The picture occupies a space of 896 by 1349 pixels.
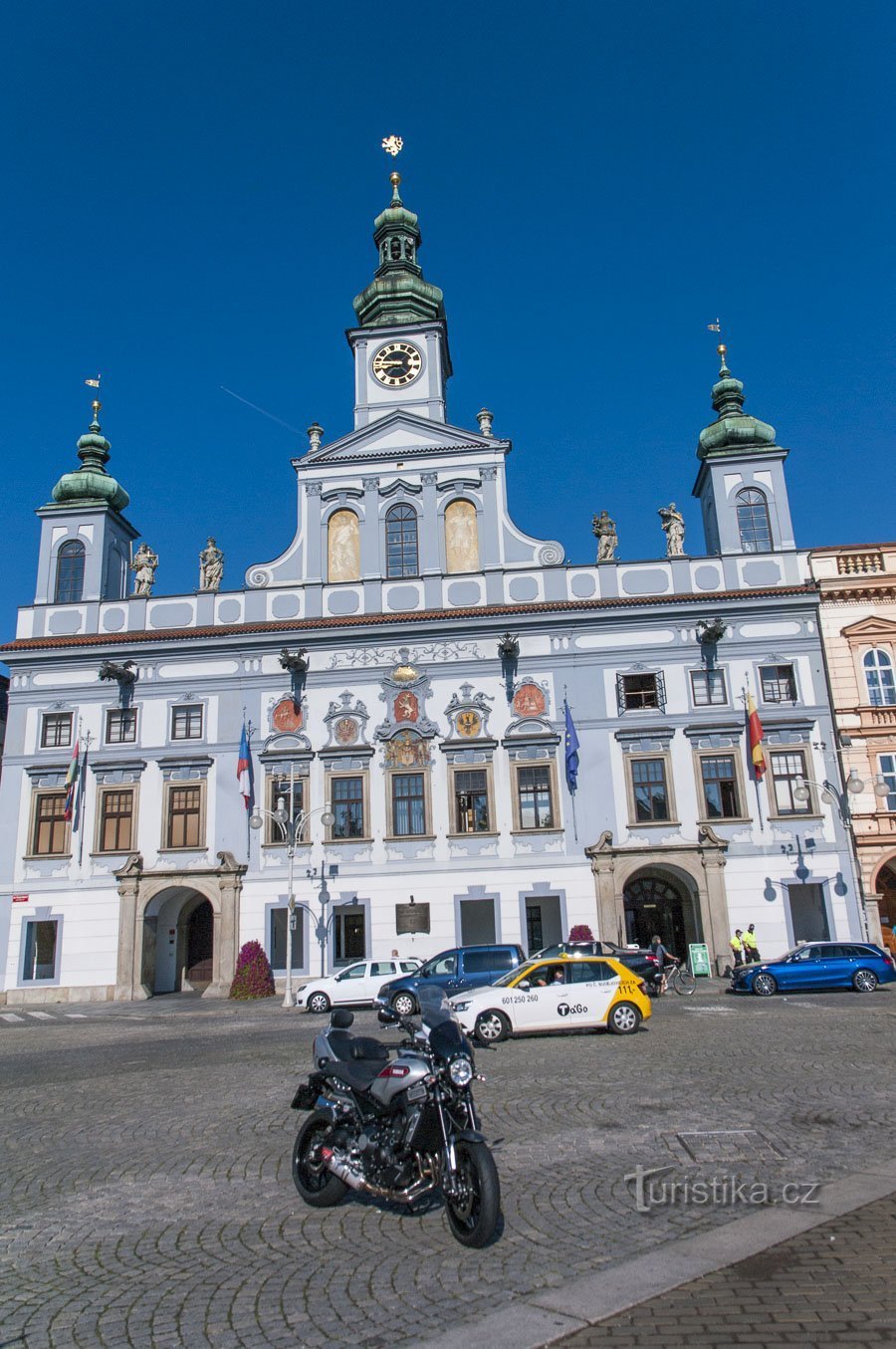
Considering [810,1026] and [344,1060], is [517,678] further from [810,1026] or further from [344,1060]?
[344,1060]

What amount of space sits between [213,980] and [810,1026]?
66.7ft

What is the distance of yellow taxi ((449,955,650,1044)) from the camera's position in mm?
17250

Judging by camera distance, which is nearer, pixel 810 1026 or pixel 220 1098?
pixel 220 1098

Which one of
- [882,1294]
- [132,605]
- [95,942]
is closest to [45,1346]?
[882,1294]

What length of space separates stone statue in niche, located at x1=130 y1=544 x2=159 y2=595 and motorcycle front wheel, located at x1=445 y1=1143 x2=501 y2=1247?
31904mm

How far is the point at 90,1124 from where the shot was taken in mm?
10750

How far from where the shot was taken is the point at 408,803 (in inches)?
1276

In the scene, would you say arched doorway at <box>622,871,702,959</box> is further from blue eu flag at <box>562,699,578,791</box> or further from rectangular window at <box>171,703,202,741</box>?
rectangular window at <box>171,703,202,741</box>

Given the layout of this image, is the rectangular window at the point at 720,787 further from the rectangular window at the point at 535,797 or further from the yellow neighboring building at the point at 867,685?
the rectangular window at the point at 535,797

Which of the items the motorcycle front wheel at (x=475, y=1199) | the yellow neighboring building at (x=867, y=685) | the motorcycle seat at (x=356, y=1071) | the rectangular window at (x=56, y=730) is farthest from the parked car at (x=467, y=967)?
the rectangular window at (x=56, y=730)

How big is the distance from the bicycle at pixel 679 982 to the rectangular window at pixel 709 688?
945cm

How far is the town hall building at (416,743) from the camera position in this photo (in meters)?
31.3

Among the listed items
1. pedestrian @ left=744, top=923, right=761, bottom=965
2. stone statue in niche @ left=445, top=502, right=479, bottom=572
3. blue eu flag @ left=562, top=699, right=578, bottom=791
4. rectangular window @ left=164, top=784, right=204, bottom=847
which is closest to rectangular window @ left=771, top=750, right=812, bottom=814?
pedestrian @ left=744, top=923, right=761, bottom=965

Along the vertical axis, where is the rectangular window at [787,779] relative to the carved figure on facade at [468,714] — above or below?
below
